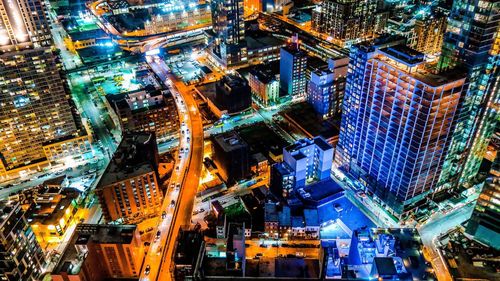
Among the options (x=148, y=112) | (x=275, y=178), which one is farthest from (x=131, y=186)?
(x=275, y=178)

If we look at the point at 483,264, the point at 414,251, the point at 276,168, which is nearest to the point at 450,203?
the point at 483,264

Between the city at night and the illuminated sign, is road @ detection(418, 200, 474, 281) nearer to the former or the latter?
the city at night

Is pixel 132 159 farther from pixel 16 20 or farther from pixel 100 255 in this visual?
pixel 16 20

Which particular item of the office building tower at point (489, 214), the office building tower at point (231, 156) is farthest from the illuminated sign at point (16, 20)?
the office building tower at point (489, 214)

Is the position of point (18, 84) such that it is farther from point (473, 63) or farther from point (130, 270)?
point (473, 63)

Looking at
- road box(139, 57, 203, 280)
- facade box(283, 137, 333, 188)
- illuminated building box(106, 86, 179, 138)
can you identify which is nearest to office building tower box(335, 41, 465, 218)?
facade box(283, 137, 333, 188)
